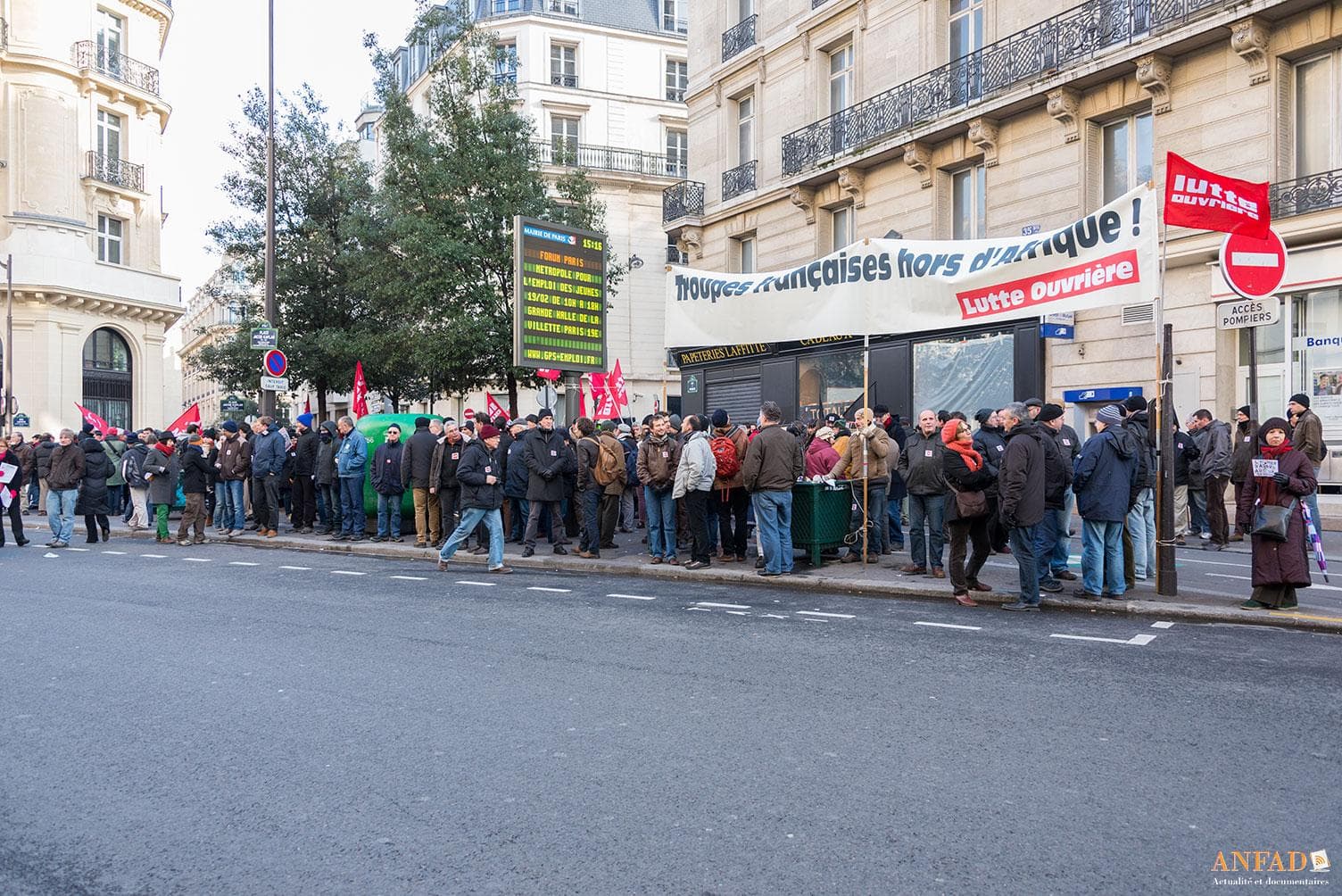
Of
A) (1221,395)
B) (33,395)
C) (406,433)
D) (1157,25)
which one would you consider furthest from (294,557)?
(33,395)

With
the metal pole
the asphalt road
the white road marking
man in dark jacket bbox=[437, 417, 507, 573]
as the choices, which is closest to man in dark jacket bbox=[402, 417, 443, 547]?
man in dark jacket bbox=[437, 417, 507, 573]

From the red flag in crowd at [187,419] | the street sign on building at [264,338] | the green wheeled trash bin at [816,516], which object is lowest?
the green wheeled trash bin at [816,516]

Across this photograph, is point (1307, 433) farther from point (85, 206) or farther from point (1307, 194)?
point (85, 206)

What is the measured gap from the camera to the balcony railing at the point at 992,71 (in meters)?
17.5

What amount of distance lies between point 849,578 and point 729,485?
1.99 m

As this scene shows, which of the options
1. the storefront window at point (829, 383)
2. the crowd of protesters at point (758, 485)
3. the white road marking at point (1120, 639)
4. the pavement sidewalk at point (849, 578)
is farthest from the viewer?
the storefront window at point (829, 383)

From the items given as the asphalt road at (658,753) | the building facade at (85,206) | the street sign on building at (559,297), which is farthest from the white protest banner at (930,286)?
the building facade at (85,206)

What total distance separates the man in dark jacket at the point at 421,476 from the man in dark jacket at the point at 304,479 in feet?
8.87

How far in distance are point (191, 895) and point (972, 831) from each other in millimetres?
2787

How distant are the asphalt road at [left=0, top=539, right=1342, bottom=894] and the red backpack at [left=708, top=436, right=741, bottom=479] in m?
3.43

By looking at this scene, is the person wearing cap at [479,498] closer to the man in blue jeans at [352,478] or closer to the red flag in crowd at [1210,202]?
the man in blue jeans at [352,478]

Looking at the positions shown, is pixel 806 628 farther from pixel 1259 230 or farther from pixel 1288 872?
pixel 1259 230

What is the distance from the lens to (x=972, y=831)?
12.9ft

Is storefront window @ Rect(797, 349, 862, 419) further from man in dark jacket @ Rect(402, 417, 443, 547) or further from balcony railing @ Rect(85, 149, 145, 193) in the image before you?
balcony railing @ Rect(85, 149, 145, 193)
